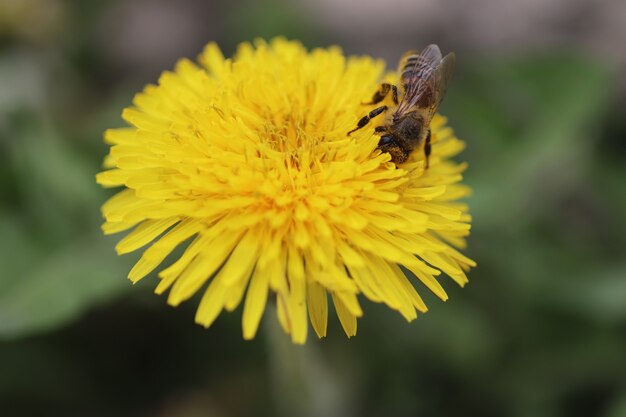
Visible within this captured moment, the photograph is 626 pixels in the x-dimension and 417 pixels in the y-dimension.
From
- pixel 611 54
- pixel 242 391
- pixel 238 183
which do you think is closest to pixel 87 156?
pixel 242 391

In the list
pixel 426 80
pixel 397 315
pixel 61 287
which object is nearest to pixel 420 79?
pixel 426 80

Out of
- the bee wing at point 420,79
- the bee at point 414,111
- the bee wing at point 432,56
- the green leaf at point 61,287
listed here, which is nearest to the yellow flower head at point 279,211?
the bee at point 414,111

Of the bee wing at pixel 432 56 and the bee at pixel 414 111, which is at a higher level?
the bee wing at pixel 432 56

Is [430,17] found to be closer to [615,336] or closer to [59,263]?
[615,336]

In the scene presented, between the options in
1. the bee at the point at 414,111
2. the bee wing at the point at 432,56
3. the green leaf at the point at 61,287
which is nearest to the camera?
the bee at the point at 414,111

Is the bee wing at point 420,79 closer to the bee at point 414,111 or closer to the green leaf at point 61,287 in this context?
the bee at point 414,111

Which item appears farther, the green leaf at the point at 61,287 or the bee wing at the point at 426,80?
the green leaf at the point at 61,287

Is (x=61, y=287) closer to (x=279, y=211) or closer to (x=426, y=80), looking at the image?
(x=279, y=211)
